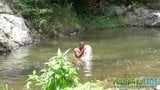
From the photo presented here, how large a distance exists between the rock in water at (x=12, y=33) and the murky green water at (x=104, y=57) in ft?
1.91

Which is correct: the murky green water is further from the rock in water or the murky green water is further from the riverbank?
the riverbank

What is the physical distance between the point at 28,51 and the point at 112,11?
53.2 feet

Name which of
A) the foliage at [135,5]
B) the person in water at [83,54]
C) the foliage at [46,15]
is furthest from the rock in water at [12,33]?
the foliage at [135,5]

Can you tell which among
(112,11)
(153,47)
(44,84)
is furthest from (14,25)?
(44,84)

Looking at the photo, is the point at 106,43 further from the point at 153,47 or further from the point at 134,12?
the point at 134,12

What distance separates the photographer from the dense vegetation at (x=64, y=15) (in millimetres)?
26055

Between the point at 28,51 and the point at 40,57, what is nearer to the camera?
the point at 40,57

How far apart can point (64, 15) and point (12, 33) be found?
22.9ft

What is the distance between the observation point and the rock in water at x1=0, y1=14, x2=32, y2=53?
2094 centimetres

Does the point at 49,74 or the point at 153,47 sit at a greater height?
the point at 49,74

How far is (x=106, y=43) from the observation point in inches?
926

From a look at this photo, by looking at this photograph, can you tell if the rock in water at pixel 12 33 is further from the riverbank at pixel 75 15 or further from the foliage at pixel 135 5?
the foliage at pixel 135 5

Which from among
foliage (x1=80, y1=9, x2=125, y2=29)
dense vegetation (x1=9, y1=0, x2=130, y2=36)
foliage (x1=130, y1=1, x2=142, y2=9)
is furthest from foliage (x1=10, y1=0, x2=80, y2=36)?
foliage (x1=130, y1=1, x2=142, y2=9)

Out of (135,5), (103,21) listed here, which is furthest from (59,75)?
(135,5)
